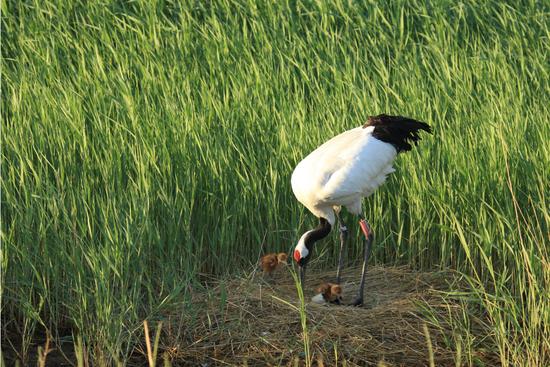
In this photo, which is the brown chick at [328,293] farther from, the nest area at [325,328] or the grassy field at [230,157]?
the grassy field at [230,157]

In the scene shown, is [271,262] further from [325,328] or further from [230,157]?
[230,157]

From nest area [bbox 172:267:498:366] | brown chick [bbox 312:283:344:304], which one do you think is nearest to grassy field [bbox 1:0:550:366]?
nest area [bbox 172:267:498:366]

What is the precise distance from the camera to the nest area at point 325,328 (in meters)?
2.99

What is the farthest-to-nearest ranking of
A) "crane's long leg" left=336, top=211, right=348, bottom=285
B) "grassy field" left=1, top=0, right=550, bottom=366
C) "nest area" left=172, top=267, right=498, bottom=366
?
"crane's long leg" left=336, top=211, right=348, bottom=285 → "grassy field" left=1, top=0, right=550, bottom=366 → "nest area" left=172, top=267, right=498, bottom=366

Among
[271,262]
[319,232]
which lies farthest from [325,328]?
[319,232]

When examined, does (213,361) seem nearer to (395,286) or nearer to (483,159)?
(395,286)

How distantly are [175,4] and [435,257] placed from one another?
392cm

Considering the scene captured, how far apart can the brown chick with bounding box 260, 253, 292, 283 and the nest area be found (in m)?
0.10

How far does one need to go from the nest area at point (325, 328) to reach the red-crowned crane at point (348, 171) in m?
0.30

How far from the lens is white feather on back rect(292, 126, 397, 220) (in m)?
3.52

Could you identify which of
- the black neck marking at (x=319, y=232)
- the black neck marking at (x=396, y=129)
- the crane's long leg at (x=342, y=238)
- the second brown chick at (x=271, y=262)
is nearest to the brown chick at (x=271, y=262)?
the second brown chick at (x=271, y=262)

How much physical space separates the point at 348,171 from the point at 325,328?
37.6 inches

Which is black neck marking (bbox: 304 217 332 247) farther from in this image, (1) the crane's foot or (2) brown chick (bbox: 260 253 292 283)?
(1) the crane's foot

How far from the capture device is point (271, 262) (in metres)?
3.59
